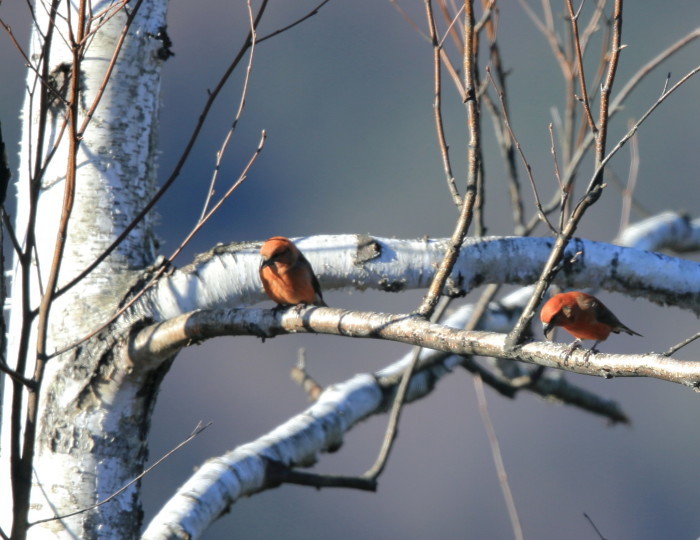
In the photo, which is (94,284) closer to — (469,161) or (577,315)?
(469,161)

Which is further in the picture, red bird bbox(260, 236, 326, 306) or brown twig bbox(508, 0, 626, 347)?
red bird bbox(260, 236, 326, 306)

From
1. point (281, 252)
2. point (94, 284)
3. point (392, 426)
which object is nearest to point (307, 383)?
point (392, 426)

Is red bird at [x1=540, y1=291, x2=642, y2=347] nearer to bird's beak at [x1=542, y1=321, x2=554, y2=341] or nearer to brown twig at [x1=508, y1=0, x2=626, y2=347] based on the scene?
bird's beak at [x1=542, y1=321, x2=554, y2=341]

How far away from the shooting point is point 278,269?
3.01 meters

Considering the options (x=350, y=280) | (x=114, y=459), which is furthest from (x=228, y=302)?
(x=114, y=459)

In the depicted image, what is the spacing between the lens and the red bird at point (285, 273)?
2754 mm

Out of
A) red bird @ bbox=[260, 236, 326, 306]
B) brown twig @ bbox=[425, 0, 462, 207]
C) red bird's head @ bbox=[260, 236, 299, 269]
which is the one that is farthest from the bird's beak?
brown twig @ bbox=[425, 0, 462, 207]

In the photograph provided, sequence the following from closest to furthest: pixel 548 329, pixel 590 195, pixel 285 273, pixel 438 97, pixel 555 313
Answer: pixel 590 195 → pixel 438 97 → pixel 285 273 → pixel 555 313 → pixel 548 329

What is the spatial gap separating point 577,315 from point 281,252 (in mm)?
1531

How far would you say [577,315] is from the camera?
3.85m

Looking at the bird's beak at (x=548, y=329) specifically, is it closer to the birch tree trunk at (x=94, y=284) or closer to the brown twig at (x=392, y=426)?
the brown twig at (x=392, y=426)

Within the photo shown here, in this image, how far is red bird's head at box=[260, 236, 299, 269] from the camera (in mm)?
2826

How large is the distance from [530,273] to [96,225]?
4.40ft

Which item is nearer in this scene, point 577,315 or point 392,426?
point 392,426
